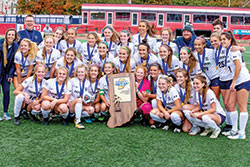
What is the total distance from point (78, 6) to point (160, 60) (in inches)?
1640

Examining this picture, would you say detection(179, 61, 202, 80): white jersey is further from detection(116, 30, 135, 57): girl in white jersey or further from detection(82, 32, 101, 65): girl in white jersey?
detection(82, 32, 101, 65): girl in white jersey

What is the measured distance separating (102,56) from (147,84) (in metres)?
1.02

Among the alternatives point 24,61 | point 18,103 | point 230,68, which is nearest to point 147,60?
point 230,68

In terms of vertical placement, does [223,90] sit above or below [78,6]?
below

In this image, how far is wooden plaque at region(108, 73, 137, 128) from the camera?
Result: 518cm

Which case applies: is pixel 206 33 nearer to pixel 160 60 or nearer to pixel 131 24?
pixel 131 24

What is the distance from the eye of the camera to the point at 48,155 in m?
3.78

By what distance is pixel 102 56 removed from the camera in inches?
226

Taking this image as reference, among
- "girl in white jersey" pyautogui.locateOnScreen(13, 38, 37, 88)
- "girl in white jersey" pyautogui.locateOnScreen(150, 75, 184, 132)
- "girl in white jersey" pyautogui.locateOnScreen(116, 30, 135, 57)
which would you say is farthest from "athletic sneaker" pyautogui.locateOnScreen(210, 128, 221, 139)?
"girl in white jersey" pyautogui.locateOnScreen(13, 38, 37, 88)

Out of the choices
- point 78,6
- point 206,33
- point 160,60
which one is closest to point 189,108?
point 160,60

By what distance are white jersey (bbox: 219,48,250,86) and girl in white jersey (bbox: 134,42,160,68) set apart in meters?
1.22

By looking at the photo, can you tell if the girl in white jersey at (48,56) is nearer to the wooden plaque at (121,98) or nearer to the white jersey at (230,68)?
the wooden plaque at (121,98)

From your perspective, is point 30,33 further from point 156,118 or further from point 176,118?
point 176,118

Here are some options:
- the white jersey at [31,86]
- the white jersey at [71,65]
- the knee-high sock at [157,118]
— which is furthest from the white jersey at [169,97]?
the white jersey at [31,86]
